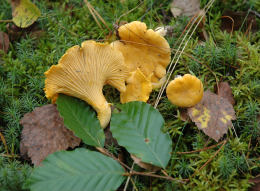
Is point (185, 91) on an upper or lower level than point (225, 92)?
upper

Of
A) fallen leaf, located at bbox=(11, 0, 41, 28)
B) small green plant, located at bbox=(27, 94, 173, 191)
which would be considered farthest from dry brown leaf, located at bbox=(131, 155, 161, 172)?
fallen leaf, located at bbox=(11, 0, 41, 28)

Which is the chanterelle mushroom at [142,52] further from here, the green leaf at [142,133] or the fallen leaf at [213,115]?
the fallen leaf at [213,115]

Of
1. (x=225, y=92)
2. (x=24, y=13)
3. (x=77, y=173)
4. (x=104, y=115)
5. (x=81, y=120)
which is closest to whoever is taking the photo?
(x=77, y=173)

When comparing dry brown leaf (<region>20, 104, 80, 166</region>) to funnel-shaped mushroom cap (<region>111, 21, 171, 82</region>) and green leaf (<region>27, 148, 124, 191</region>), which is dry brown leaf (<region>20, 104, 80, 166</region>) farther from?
funnel-shaped mushroom cap (<region>111, 21, 171, 82</region>)

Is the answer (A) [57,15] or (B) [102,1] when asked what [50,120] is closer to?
(A) [57,15]

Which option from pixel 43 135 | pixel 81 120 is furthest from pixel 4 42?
pixel 81 120

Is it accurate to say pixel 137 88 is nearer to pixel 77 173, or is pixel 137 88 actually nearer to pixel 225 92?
pixel 225 92
